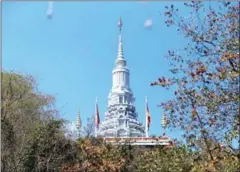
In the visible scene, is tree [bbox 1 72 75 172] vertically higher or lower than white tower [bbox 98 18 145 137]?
lower

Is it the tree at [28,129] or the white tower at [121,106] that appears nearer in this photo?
the tree at [28,129]

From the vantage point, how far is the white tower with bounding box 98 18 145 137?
48.1m

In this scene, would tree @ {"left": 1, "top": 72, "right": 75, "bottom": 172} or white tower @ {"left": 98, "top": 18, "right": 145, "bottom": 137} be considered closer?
tree @ {"left": 1, "top": 72, "right": 75, "bottom": 172}

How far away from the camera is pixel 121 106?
50.7 m

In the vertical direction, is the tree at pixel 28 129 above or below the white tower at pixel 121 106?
below

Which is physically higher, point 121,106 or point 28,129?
point 121,106

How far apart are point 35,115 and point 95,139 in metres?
2.71

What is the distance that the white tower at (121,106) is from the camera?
48.1 metres

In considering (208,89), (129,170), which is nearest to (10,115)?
(129,170)

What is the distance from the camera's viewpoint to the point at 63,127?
1789 cm

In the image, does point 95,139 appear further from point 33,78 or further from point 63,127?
point 33,78

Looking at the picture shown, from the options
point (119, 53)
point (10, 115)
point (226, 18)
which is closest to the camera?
point (226, 18)

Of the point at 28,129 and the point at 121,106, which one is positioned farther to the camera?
the point at 121,106

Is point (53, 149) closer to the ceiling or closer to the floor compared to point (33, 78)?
closer to the floor
